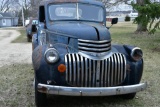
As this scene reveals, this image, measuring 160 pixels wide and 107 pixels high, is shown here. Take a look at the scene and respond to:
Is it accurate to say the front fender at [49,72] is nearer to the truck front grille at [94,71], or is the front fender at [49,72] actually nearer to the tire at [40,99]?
the truck front grille at [94,71]

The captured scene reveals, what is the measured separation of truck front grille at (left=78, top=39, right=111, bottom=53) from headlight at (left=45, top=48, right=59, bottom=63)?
1.63ft

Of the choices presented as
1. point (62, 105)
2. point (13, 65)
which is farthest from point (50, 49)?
point (13, 65)

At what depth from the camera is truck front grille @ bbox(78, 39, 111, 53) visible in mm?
5047

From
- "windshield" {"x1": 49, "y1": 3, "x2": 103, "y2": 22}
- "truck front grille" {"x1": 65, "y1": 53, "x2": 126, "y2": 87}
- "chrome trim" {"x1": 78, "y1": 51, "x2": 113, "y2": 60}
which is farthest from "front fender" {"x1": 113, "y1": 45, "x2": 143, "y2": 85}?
"windshield" {"x1": 49, "y1": 3, "x2": 103, "y2": 22}

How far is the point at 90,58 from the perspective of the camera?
4859mm

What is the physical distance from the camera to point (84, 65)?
15.7 ft

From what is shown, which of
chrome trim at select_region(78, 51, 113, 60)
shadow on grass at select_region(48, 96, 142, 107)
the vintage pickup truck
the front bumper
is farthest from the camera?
shadow on grass at select_region(48, 96, 142, 107)

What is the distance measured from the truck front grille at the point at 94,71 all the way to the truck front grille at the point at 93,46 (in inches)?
8.5

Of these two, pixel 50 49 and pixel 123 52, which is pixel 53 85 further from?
pixel 123 52

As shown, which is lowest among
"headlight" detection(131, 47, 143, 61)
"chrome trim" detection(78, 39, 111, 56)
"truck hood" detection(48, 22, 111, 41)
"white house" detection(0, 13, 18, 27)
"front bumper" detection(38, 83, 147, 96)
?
"white house" detection(0, 13, 18, 27)

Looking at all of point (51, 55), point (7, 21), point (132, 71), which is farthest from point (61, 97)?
point (7, 21)

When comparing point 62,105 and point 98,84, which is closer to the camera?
point 98,84

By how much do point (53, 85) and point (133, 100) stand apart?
187 cm

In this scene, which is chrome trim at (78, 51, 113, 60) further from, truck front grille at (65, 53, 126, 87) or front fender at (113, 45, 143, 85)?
front fender at (113, 45, 143, 85)
